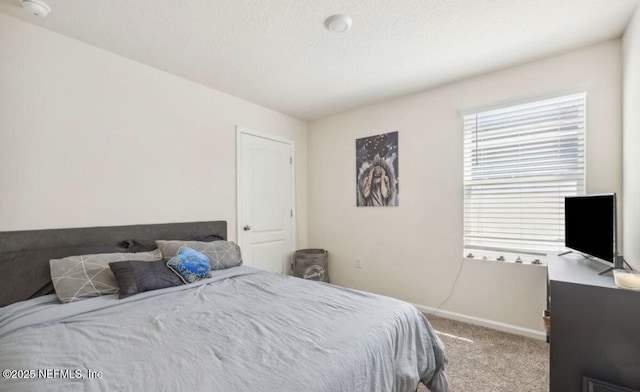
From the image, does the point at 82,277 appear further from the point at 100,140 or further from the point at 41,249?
the point at 100,140

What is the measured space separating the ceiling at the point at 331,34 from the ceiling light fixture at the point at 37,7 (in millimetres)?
48

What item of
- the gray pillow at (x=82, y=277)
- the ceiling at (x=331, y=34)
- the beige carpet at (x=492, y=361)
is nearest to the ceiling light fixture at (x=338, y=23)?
the ceiling at (x=331, y=34)

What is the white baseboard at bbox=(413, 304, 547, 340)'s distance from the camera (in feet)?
7.97

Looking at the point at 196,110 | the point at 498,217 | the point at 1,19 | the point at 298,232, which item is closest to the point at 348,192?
the point at 298,232

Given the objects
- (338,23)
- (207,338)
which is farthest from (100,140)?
(338,23)

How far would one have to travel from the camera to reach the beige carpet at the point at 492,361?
1.85 metres

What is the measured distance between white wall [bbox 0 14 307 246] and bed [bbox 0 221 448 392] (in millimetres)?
265

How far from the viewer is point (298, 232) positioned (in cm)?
397

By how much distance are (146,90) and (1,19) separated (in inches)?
34.3

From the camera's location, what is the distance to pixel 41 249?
6.14 ft

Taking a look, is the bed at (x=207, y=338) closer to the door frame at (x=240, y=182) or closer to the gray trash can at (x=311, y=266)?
the door frame at (x=240, y=182)

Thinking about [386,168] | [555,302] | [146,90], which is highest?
[146,90]

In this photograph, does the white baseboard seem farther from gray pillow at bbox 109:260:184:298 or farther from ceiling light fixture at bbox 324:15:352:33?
ceiling light fixture at bbox 324:15:352:33

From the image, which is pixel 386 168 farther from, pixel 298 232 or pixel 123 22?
pixel 123 22
